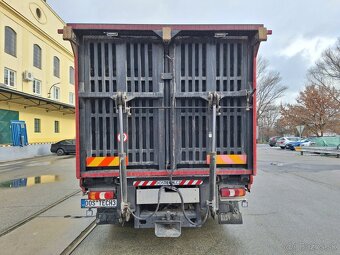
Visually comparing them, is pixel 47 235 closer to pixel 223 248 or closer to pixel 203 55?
pixel 223 248

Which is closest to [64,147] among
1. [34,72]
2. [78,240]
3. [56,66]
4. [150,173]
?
[34,72]

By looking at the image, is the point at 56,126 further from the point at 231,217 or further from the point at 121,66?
the point at 231,217

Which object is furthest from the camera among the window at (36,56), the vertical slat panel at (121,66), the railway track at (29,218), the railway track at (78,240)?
the window at (36,56)

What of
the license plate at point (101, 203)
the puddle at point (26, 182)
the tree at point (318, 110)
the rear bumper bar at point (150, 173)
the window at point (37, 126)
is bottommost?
the puddle at point (26, 182)

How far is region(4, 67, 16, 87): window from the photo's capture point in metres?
19.7

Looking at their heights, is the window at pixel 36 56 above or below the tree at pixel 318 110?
above

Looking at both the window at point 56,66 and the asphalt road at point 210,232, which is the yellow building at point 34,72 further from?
the asphalt road at point 210,232

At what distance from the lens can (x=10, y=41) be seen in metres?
20.2

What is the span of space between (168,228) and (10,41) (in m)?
22.1

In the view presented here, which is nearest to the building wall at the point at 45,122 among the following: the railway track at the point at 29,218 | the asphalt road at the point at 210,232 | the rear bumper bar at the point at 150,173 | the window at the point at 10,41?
the window at the point at 10,41

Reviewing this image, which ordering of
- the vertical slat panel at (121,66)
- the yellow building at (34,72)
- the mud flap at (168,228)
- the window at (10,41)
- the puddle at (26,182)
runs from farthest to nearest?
the window at (10,41) → the yellow building at (34,72) → the puddle at (26,182) → the vertical slat panel at (121,66) → the mud flap at (168,228)

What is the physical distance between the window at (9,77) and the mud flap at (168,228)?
20650 mm

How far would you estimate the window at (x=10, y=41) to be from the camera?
1969 centimetres

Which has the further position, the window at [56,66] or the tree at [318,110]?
the tree at [318,110]
